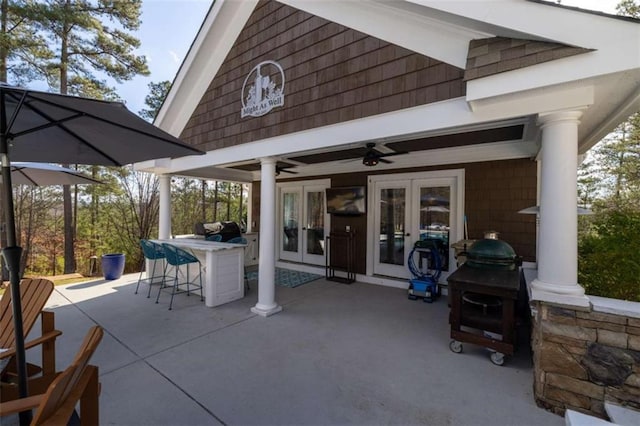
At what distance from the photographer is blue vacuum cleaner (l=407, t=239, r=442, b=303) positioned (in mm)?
5051

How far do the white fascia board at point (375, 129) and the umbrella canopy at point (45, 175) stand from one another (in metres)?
2.18

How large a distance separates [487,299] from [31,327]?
4.40 m

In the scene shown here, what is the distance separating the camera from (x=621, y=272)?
3.77m

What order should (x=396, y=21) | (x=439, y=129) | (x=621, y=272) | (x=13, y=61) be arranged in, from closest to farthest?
(x=439, y=129)
(x=396, y=21)
(x=621, y=272)
(x=13, y=61)

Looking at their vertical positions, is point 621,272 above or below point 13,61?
below

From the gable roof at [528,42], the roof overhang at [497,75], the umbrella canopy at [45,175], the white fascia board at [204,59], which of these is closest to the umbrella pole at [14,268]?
the umbrella canopy at [45,175]

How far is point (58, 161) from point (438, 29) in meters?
3.77

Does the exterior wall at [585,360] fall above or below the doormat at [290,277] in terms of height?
above

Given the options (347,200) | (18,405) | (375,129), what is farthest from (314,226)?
(18,405)

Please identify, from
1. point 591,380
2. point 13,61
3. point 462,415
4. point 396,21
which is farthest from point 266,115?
point 13,61

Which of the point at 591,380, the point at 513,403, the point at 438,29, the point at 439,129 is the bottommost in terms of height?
the point at 513,403

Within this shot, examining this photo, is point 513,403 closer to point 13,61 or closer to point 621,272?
point 621,272

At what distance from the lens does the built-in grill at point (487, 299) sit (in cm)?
294

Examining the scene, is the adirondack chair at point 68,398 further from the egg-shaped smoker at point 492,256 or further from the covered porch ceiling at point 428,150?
the egg-shaped smoker at point 492,256
